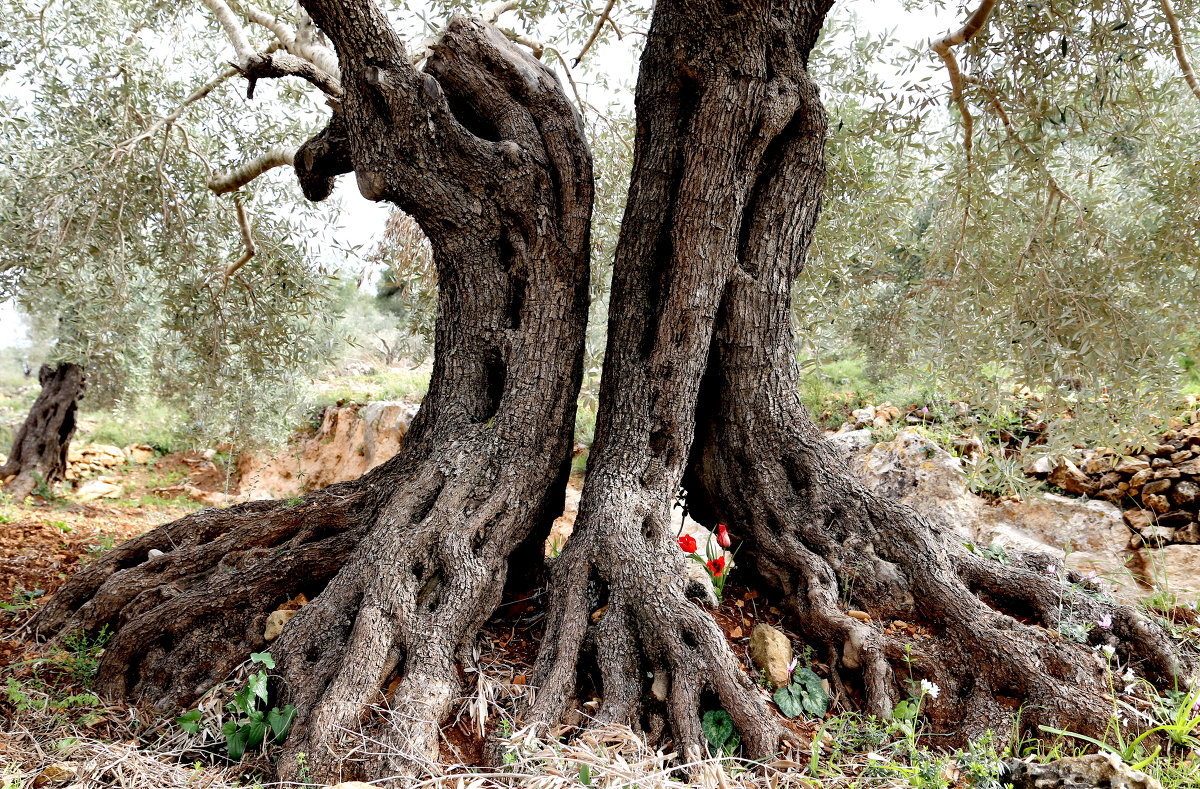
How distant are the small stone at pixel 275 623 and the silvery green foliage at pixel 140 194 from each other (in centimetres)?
322

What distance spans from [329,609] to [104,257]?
4.19 metres

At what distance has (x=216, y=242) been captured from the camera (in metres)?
5.78

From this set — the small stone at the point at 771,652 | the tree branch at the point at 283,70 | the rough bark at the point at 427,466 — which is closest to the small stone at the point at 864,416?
the rough bark at the point at 427,466

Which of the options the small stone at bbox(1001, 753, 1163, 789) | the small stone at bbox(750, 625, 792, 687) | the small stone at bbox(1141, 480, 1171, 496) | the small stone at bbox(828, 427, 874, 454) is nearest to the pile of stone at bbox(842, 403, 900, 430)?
the small stone at bbox(828, 427, 874, 454)

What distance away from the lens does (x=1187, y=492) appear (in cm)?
538

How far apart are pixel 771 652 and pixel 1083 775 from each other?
1144 mm

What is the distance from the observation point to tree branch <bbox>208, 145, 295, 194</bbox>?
4672 millimetres

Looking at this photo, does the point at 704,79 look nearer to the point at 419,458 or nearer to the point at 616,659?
the point at 419,458

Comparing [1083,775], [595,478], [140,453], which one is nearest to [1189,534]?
[1083,775]

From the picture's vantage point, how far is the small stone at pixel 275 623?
3154 mm

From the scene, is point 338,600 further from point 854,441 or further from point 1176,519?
Answer: point 1176,519

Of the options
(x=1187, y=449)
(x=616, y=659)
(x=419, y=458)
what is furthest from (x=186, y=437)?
(x=1187, y=449)

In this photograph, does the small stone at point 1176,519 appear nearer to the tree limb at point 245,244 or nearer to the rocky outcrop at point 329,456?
the tree limb at point 245,244

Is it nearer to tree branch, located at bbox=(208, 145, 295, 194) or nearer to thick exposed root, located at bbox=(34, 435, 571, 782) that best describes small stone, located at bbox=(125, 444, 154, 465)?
tree branch, located at bbox=(208, 145, 295, 194)
